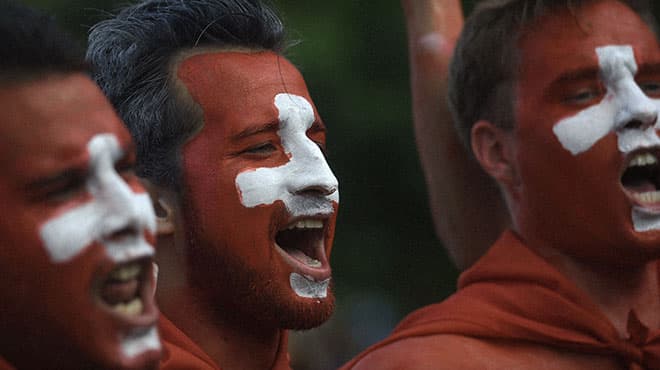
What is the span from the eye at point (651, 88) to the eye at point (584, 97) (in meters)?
0.16

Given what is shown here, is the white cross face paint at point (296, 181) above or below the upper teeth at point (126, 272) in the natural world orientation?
below

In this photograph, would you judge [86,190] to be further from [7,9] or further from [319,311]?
[319,311]

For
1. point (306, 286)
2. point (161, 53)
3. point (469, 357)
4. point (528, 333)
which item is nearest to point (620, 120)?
point (528, 333)

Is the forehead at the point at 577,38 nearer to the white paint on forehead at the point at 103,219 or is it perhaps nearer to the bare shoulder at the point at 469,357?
the bare shoulder at the point at 469,357

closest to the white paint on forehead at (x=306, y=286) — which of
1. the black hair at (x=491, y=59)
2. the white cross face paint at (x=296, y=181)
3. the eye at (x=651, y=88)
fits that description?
the white cross face paint at (x=296, y=181)

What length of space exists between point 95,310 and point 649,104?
2.23m

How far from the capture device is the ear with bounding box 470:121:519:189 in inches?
191

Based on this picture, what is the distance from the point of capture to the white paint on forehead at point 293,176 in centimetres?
391

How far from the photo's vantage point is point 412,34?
561cm

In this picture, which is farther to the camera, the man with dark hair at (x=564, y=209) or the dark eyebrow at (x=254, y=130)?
the man with dark hair at (x=564, y=209)

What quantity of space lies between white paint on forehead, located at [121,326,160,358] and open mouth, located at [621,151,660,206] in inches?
78.5

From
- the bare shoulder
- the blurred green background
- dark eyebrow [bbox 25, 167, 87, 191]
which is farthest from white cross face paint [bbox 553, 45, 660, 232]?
the blurred green background

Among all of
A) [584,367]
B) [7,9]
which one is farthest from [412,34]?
[7,9]

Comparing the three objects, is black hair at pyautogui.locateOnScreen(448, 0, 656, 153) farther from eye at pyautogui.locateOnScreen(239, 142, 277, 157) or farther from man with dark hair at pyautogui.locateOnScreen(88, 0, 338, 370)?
eye at pyautogui.locateOnScreen(239, 142, 277, 157)
